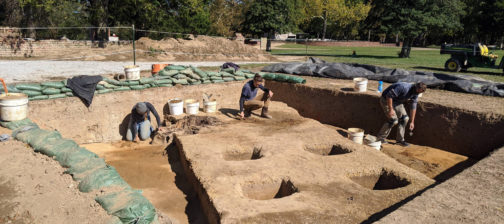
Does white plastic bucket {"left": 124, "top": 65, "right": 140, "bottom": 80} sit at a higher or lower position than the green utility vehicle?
lower

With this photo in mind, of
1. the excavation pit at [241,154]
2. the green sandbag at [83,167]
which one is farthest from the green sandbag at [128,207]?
the excavation pit at [241,154]

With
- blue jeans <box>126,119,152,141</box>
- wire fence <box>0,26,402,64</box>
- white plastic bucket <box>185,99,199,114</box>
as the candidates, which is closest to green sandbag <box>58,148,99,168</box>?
blue jeans <box>126,119,152,141</box>

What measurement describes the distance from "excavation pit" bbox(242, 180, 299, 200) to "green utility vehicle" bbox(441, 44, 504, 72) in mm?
12890

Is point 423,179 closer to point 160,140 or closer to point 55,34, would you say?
point 160,140

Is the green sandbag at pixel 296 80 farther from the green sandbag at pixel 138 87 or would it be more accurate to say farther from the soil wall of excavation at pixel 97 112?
the green sandbag at pixel 138 87

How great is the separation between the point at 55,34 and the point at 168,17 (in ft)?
34.5

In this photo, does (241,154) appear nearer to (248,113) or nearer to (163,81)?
(248,113)

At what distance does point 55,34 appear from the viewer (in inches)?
1027

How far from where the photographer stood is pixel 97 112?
8.26 metres

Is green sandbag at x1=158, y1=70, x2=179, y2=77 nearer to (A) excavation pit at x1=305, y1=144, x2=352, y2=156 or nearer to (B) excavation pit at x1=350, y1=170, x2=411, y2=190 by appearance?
(A) excavation pit at x1=305, y1=144, x2=352, y2=156

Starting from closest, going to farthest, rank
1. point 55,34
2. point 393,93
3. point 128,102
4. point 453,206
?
point 453,206 < point 393,93 < point 128,102 < point 55,34

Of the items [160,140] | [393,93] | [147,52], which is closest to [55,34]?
[147,52]

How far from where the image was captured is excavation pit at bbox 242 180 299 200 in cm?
484

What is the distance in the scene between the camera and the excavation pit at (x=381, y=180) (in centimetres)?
519
